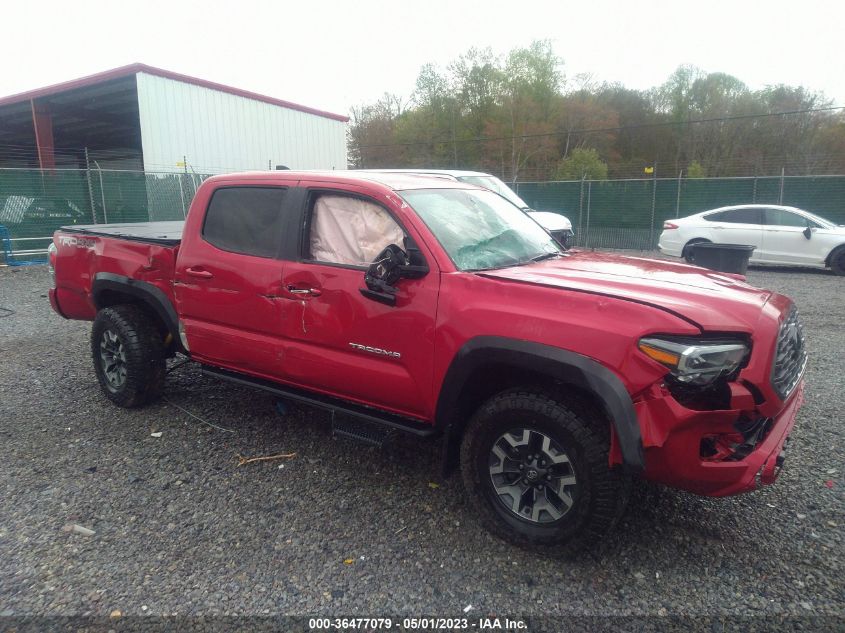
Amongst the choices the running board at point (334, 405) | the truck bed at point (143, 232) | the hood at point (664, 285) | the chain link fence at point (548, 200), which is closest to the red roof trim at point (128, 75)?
the chain link fence at point (548, 200)

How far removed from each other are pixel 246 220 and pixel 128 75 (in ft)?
54.1

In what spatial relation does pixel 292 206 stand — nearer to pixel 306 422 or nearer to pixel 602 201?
pixel 306 422

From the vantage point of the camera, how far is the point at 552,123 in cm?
4403

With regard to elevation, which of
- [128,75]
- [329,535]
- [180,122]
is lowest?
[329,535]

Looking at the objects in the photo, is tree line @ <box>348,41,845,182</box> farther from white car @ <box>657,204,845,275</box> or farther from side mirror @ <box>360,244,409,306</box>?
side mirror @ <box>360,244,409,306</box>

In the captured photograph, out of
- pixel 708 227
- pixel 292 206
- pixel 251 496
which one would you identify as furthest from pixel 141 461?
pixel 708 227

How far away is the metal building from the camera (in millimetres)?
18062

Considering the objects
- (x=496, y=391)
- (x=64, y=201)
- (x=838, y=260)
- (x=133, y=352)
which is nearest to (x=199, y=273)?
(x=133, y=352)

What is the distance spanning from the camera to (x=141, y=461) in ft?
13.2

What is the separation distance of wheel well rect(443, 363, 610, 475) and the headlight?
1.13 feet

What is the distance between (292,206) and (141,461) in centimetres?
198

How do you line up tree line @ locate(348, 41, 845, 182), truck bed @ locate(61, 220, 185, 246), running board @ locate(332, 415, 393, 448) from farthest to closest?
tree line @ locate(348, 41, 845, 182) < truck bed @ locate(61, 220, 185, 246) < running board @ locate(332, 415, 393, 448)

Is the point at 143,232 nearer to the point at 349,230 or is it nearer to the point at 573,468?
the point at 349,230

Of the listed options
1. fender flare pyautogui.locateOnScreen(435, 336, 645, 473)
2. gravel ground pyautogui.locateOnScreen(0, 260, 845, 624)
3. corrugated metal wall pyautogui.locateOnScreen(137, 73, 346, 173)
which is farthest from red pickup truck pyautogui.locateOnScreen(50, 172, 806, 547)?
corrugated metal wall pyautogui.locateOnScreen(137, 73, 346, 173)
